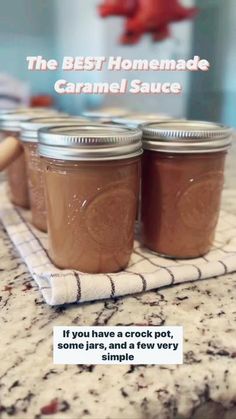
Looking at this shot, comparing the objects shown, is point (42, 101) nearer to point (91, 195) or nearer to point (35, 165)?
point (35, 165)

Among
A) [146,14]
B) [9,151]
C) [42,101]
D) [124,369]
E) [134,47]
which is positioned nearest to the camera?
[124,369]

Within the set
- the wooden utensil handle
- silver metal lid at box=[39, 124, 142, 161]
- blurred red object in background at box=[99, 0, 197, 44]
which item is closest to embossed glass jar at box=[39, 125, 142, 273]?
silver metal lid at box=[39, 124, 142, 161]

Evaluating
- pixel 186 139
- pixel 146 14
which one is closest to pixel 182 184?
pixel 186 139

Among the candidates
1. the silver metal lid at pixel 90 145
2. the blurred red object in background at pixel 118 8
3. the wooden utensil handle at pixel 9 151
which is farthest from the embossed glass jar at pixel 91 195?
the blurred red object in background at pixel 118 8

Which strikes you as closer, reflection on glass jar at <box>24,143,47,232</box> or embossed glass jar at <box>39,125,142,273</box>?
embossed glass jar at <box>39,125,142,273</box>

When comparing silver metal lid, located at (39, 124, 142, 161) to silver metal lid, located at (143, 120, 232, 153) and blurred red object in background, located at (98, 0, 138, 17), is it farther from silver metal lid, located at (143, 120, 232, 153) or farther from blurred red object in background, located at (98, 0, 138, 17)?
blurred red object in background, located at (98, 0, 138, 17)

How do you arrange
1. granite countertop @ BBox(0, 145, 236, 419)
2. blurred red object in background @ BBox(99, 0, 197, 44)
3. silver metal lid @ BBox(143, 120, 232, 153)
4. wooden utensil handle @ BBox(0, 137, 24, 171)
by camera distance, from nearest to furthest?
1. granite countertop @ BBox(0, 145, 236, 419)
2. silver metal lid @ BBox(143, 120, 232, 153)
3. wooden utensil handle @ BBox(0, 137, 24, 171)
4. blurred red object in background @ BBox(99, 0, 197, 44)

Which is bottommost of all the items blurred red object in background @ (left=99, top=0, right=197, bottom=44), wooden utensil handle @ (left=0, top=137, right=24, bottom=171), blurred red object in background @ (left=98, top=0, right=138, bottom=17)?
wooden utensil handle @ (left=0, top=137, right=24, bottom=171)
